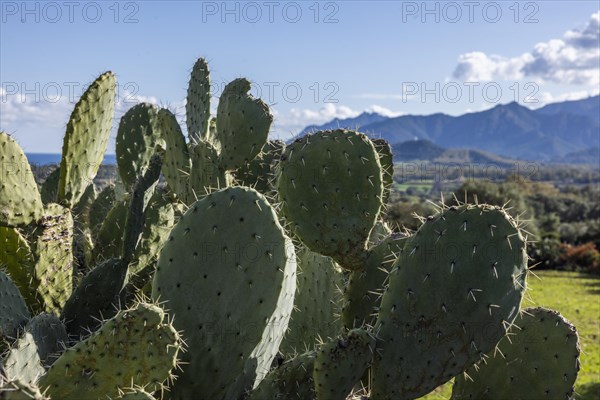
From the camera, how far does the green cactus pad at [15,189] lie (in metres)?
2.40

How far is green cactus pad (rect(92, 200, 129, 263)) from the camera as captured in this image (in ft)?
9.37

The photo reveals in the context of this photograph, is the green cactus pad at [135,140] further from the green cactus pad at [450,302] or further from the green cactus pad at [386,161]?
the green cactus pad at [450,302]

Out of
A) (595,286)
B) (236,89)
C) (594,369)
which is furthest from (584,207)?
(236,89)

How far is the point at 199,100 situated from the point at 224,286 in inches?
76.9

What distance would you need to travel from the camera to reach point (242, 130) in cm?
288

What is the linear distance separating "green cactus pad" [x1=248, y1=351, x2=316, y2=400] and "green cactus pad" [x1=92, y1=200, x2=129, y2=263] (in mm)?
1303

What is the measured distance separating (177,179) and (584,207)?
5567 cm

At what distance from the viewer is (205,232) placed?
1778 mm

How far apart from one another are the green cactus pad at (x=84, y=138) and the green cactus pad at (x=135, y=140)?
287 millimetres

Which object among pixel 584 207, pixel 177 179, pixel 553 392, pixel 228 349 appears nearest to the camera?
pixel 228 349

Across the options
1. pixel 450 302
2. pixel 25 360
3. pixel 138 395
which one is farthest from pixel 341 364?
pixel 25 360

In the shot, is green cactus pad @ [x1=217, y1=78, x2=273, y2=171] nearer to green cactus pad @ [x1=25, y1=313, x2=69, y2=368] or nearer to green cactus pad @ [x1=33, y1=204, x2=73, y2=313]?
green cactus pad @ [x1=33, y1=204, x2=73, y2=313]

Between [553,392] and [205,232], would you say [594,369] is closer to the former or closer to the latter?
[553,392]

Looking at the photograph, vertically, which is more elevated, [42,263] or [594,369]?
[42,263]
